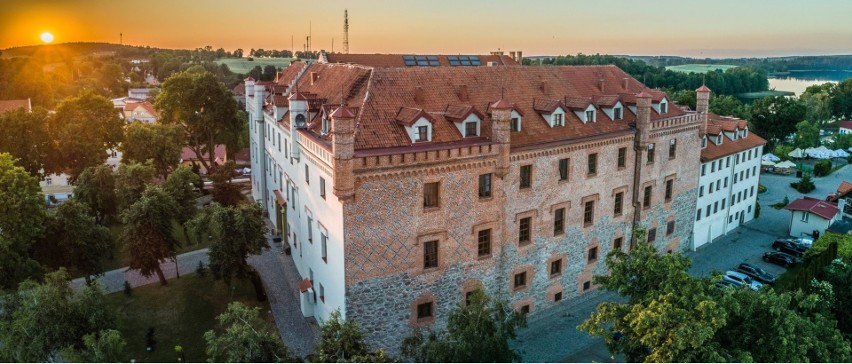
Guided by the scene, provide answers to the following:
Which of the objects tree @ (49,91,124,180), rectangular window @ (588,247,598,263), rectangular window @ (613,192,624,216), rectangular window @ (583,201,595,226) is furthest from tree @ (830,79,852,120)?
tree @ (49,91,124,180)

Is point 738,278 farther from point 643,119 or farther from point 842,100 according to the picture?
point 842,100

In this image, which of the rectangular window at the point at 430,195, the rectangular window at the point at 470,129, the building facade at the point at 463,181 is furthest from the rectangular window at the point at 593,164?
the rectangular window at the point at 430,195

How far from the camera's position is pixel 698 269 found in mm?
45812

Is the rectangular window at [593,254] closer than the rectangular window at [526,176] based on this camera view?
No

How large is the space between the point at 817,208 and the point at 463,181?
41297 mm

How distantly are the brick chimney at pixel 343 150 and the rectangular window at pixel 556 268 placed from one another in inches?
623

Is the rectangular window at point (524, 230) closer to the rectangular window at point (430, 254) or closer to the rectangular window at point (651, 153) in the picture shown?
the rectangular window at point (430, 254)

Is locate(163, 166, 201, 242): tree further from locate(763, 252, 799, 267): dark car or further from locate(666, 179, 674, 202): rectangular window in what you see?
locate(763, 252, 799, 267): dark car

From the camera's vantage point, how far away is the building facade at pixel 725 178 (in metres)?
49.0

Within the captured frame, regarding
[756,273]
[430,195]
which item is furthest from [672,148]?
[430,195]

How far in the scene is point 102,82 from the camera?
463ft

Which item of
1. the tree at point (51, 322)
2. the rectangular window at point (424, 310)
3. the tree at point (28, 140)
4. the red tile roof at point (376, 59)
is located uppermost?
the red tile roof at point (376, 59)

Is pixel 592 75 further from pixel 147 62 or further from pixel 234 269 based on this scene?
pixel 147 62

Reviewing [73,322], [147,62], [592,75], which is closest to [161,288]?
[73,322]
